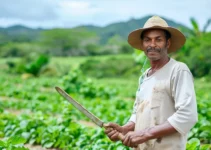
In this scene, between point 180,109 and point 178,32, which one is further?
point 178,32

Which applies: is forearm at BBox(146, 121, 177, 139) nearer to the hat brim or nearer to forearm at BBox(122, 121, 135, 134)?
forearm at BBox(122, 121, 135, 134)

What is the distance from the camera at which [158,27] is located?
128 inches

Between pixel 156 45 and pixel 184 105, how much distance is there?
55 cm

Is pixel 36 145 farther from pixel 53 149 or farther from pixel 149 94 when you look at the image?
pixel 149 94

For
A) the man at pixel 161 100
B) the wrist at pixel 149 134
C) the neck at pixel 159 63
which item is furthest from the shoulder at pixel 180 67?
the wrist at pixel 149 134

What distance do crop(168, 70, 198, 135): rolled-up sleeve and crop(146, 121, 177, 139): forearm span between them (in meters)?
0.03

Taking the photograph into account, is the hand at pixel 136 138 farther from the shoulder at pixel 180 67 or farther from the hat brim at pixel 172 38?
the hat brim at pixel 172 38

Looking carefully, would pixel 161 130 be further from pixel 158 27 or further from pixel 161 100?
pixel 158 27

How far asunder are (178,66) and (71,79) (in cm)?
1374

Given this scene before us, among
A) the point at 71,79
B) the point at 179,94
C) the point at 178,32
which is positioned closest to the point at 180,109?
the point at 179,94

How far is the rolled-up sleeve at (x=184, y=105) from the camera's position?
9.73 ft

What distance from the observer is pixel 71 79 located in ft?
54.8

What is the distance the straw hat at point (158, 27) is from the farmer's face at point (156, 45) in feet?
0.18

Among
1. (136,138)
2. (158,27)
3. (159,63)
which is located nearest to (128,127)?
(136,138)
